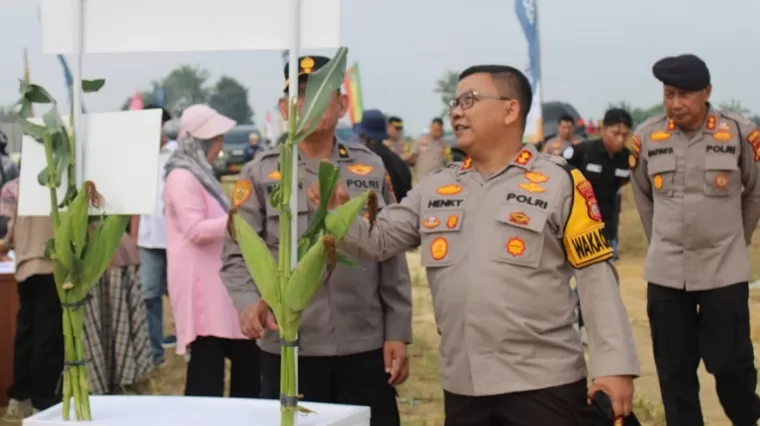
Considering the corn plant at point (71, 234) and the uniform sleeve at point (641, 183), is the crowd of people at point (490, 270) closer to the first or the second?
the uniform sleeve at point (641, 183)

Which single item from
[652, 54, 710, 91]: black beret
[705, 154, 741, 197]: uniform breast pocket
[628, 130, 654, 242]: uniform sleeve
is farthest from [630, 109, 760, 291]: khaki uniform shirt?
[652, 54, 710, 91]: black beret

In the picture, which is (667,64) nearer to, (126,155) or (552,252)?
(552,252)

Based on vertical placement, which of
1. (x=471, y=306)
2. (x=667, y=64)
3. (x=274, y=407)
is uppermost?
(x=667, y=64)

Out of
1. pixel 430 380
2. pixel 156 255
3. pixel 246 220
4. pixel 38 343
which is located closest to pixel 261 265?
pixel 246 220

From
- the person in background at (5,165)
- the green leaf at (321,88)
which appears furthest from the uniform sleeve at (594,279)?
the person in background at (5,165)

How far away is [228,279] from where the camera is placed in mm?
4277

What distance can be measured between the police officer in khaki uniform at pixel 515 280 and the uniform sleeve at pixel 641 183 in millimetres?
2583

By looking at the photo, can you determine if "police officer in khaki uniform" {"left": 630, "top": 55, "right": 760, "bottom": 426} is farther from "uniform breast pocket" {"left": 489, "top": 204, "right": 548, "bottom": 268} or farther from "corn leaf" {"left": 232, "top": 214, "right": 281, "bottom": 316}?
"corn leaf" {"left": 232, "top": 214, "right": 281, "bottom": 316}

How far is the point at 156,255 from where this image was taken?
29.0ft

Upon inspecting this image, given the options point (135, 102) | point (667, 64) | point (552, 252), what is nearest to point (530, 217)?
point (552, 252)

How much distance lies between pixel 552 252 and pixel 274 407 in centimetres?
93

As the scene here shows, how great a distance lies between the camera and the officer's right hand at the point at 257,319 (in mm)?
3836

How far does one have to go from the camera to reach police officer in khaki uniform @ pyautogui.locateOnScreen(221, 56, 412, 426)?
4211mm

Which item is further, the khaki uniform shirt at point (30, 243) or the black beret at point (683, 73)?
the khaki uniform shirt at point (30, 243)
